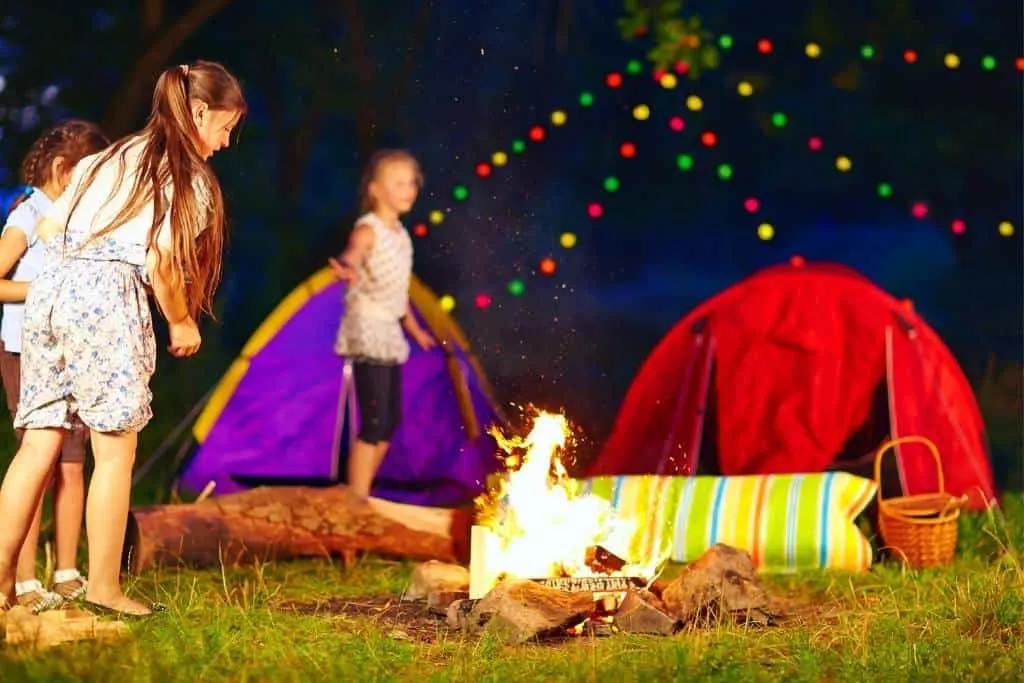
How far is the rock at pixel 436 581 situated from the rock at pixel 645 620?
657 mm

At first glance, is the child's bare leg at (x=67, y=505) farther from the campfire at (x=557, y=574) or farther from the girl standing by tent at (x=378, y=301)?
the girl standing by tent at (x=378, y=301)

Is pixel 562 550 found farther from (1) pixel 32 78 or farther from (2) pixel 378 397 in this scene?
(1) pixel 32 78

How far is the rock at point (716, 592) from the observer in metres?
4.52

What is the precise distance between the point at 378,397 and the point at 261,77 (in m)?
2.33

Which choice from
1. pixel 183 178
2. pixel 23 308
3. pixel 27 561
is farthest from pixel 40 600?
pixel 183 178

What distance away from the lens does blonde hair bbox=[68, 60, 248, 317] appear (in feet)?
13.5

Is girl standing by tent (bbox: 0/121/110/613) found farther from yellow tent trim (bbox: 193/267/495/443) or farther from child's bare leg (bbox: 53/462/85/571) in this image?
yellow tent trim (bbox: 193/267/495/443)

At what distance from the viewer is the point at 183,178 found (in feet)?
13.6

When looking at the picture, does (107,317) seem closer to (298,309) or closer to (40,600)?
(40,600)

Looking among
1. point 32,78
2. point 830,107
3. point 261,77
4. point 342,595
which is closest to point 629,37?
point 830,107

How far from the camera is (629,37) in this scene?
753 cm

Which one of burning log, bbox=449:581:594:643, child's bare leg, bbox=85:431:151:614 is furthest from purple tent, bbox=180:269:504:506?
child's bare leg, bbox=85:431:151:614

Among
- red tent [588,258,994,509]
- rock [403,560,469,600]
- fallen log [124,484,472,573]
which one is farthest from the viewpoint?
red tent [588,258,994,509]

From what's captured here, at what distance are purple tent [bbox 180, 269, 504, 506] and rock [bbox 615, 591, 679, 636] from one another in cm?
269
